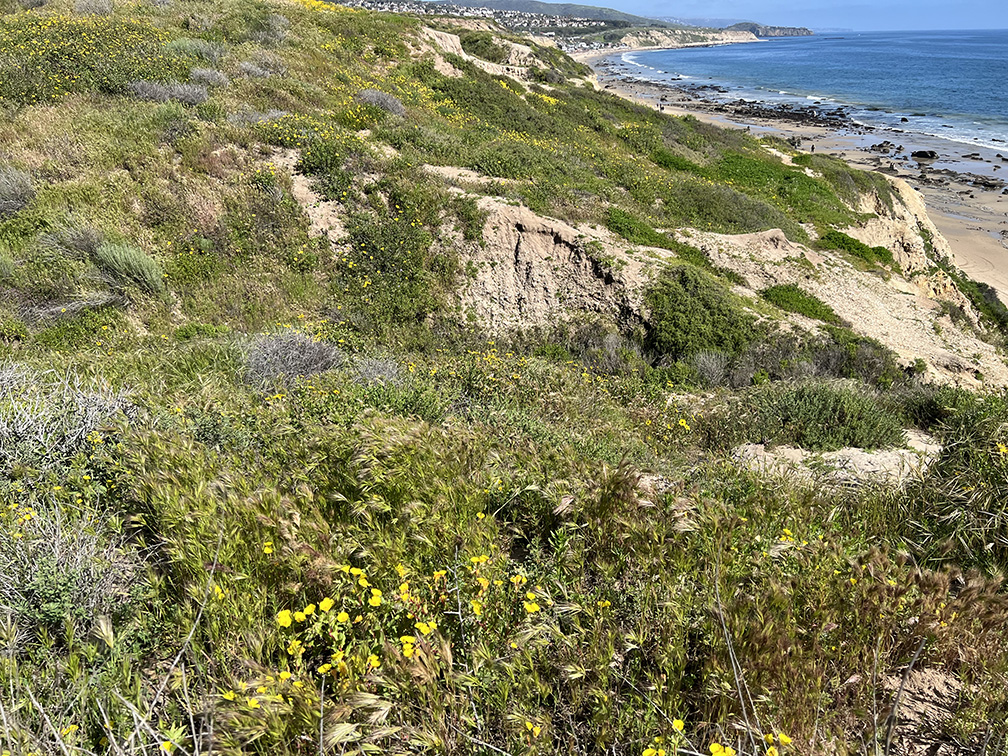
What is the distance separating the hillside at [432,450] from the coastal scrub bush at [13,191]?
120 mm

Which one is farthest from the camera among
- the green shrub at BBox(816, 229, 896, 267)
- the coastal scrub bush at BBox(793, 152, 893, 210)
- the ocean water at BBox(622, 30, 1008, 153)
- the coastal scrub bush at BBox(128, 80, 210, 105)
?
the ocean water at BBox(622, 30, 1008, 153)

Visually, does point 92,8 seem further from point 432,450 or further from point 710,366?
point 432,450

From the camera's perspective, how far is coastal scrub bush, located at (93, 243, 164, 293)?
30.7 ft

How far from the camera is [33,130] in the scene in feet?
38.7

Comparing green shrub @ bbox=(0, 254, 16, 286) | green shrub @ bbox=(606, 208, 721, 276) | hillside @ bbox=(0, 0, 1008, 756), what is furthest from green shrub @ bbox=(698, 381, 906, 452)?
green shrub @ bbox=(0, 254, 16, 286)

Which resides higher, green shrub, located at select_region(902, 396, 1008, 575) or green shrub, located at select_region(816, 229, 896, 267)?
green shrub, located at select_region(902, 396, 1008, 575)

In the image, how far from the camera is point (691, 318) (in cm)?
1107

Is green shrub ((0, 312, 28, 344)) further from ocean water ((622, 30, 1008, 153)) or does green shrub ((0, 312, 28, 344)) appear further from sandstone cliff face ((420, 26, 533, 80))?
ocean water ((622, 30, 1008, 153))

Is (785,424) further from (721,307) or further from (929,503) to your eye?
(721,307)

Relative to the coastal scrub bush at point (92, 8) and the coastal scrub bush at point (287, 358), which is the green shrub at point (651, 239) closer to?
the coastal scrub bush at point (287, 358)

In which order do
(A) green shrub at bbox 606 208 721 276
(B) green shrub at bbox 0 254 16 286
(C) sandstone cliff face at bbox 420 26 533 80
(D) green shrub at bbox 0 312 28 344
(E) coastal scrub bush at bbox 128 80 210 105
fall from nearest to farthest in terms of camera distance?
(D) green shrub at bbox 0 312 28 344 → (B) green shrub at bbox 0 254 16 286 → (E) coastal scrub bush at bbox 128 80 210 105 → (A) green shrub at bbox 606 208 721 276 → (C) sandstone cliff face at bbox 420 26 533 80

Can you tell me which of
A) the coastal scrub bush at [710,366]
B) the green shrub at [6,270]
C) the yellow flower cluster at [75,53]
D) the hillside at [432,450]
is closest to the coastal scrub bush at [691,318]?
the hillside at [432,450]

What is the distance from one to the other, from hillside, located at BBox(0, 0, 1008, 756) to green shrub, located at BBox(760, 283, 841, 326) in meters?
0.16

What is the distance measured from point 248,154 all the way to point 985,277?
30.5m
